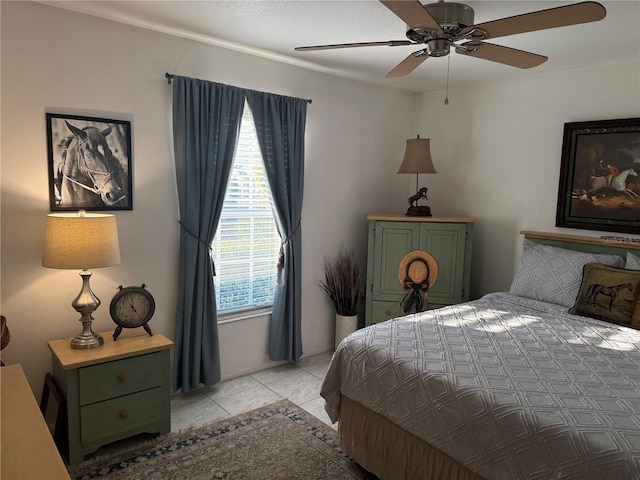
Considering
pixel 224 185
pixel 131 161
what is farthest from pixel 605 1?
pixel 131 161

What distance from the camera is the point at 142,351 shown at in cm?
255

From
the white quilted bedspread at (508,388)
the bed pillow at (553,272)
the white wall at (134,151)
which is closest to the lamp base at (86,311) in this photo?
the white wall at (134,151)

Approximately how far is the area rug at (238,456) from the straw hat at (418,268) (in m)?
1.50

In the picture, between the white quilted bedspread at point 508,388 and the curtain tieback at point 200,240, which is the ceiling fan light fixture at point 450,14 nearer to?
the white quilted bedspread at point 508,388

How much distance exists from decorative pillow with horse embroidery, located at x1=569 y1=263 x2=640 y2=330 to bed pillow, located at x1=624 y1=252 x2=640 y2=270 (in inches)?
4.6

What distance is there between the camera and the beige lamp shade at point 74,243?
233cm

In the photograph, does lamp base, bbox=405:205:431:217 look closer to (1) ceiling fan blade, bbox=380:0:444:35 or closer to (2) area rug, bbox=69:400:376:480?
(2) area rug, bbox=69:400:376:480

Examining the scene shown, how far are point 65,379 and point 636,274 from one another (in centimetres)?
338

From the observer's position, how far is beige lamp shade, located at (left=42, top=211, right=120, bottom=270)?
91.8 inches

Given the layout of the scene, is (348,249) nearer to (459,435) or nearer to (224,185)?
(224,185)

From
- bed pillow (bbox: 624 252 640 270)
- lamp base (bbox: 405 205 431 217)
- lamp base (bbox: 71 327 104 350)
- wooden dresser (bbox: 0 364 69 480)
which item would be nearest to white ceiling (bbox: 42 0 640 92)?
lamp base (bbox: 405 205 431 217)

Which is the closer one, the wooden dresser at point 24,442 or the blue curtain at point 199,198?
the wooden dresser at point 24,442

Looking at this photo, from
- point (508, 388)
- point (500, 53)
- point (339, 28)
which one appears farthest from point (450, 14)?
point (508, 388)

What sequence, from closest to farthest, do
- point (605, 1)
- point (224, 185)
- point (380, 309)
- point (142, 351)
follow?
point (605, 1) → point (142, 351) → point (224, 185) → point (380, 309)
